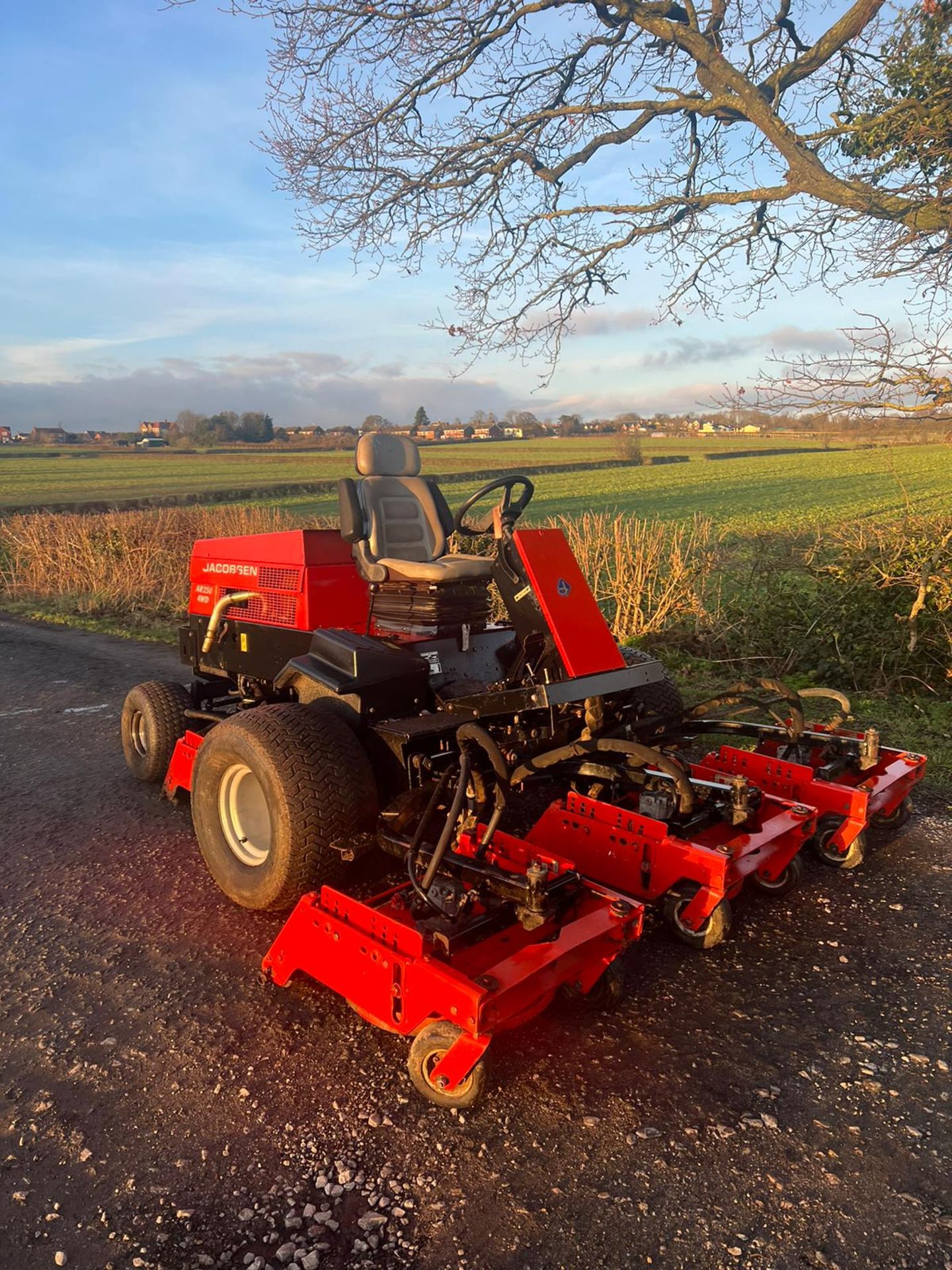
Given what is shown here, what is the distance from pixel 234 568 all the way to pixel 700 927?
9.90 feet

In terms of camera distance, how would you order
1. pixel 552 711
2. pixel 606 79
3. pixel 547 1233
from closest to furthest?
pixel 547 1233, pixel 552 711, pixel 606 79

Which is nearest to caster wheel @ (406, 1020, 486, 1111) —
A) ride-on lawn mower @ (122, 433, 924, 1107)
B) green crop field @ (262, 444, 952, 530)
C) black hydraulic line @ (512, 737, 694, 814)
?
ride-on lawn mower @ (122, 433, 924, 1107)

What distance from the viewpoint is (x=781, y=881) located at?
3.65 metres

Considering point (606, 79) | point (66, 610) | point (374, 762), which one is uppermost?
point (606, 79)

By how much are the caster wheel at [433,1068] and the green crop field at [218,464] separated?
844 inches

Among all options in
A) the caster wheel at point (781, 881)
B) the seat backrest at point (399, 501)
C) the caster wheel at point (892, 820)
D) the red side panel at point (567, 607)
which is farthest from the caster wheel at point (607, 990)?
the seat backrest at point (399, 501)

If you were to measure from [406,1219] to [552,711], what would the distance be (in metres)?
2.07

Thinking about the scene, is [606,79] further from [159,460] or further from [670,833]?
[159,460]

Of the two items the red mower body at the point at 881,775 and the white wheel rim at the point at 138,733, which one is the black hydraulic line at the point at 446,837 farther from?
the white wheel rim at the point at 138,733

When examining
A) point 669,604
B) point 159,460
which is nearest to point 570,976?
point 669,604

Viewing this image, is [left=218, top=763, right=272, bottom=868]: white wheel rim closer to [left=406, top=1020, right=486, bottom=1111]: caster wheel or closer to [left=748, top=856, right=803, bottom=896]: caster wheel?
[left=406, top=1020, right=486, bottom=1111]: caster wheel

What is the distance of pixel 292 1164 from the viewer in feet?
7.34

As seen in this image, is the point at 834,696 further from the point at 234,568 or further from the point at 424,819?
the point at 234,568

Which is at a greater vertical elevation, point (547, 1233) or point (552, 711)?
point (552, 711)
